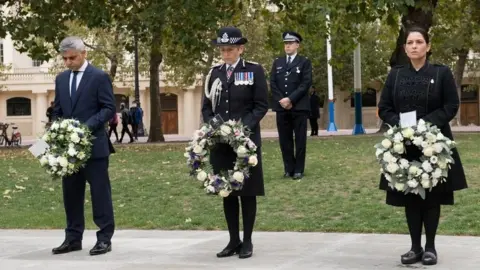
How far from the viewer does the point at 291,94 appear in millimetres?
13602

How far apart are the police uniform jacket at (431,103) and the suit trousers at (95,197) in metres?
2.81

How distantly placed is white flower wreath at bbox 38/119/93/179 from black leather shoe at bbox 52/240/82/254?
0.78 m

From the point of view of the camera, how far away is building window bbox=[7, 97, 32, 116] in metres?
69.2

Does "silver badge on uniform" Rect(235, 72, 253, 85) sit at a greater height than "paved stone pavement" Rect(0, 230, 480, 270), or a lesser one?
greater

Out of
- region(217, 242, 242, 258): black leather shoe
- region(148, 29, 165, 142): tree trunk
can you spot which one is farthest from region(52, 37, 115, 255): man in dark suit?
region(148, 29, 165, 142): tree trunk

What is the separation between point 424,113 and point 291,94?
5.64m

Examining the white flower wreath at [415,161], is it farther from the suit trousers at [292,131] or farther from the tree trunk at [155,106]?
the tree trunk at [155,106]

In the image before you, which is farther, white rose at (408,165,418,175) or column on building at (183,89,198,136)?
column on building at (183,89,198,136)

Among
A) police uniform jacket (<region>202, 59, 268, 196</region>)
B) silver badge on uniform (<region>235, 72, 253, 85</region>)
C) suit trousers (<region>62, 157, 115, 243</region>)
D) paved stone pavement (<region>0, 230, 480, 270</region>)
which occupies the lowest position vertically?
paved stone pavement (<region>0, 230, 480, 270</region>)

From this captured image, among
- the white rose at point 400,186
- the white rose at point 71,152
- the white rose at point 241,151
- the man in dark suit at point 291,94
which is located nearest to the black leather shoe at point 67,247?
the white rose at point 71,152

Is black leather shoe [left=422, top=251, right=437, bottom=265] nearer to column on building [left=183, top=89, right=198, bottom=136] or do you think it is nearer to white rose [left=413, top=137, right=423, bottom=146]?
white rose [left=413, top=137, right=423, bottom=146]

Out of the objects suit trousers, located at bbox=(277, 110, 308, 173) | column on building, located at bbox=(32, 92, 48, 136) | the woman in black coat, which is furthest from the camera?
column on building, located at bbox=(32, 92, 48, 136)

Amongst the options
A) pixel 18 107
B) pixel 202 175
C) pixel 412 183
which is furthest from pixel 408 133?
pixel 18 107

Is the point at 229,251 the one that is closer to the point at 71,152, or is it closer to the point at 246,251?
the point at 246,251
